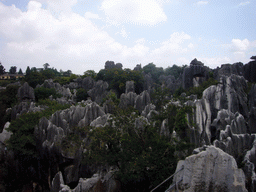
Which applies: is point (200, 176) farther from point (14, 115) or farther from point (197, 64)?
point (197, 64)

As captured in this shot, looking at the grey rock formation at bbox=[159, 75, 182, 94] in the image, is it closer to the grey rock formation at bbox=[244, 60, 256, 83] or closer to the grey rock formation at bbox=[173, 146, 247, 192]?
the grey rock formation at bbox=[244, 60, 256, 83]

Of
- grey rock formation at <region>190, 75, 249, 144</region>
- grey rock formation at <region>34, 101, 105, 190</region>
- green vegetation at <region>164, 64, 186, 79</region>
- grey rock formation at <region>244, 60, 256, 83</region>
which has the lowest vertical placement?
grey rock formation at <region>34, 101, 105, 190</region>

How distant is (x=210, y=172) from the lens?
587 centimetres

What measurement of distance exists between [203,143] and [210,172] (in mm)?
5966

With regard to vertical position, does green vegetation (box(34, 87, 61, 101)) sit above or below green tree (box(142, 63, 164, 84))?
below

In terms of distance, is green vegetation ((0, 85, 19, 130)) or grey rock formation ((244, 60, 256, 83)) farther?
green vegetation ((0, 85, 19, 130))

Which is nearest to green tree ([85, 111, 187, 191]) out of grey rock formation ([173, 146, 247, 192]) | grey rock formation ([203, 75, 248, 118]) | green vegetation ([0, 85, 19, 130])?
grey rock formation ([173, 146, 247, 192])

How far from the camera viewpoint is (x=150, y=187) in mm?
10242

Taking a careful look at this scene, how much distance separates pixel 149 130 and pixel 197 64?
24.2m

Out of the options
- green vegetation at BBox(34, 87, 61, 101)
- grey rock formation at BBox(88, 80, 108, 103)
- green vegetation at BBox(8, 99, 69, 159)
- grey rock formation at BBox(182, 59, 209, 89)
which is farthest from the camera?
grey rock formation at BBox(88, 80, 108, 103)

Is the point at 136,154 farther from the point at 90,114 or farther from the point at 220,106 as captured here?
the point at 90,114

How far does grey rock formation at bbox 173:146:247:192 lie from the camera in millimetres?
5727

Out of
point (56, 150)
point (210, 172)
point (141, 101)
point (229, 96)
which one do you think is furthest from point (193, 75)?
point (210, 172)

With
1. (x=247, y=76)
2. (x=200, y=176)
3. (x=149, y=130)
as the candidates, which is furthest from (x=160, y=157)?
(x=247, y=76)
